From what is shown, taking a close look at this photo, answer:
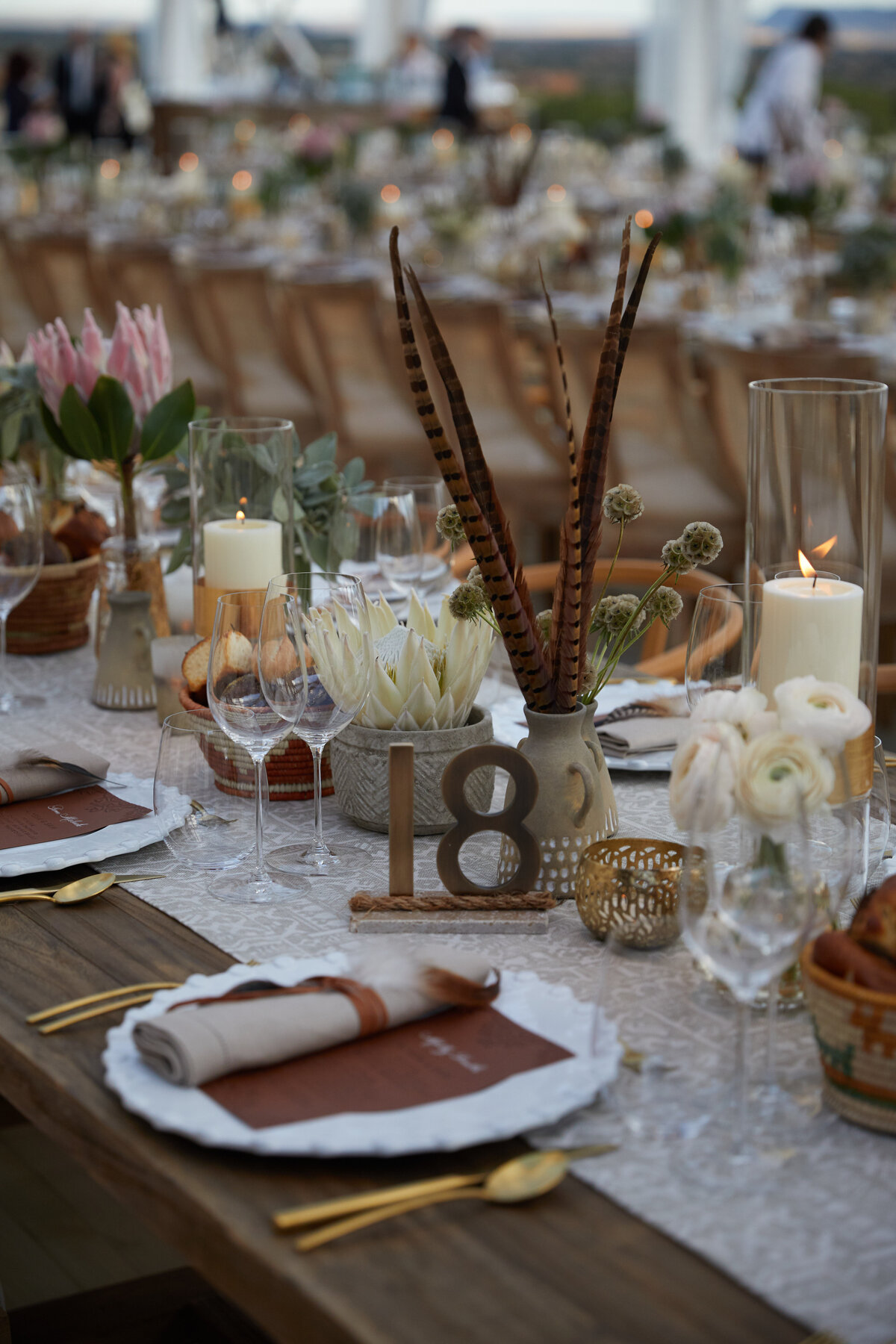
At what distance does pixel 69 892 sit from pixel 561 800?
1.31 ft

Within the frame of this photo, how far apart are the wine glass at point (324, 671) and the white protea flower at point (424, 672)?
0.03 m

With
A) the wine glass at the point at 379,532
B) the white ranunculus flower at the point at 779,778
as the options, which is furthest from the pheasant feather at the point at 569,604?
the wine glass at the point at 379,532

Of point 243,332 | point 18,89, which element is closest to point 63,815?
point 243,332

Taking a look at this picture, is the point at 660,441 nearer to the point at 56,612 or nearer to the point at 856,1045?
the point at 56,612

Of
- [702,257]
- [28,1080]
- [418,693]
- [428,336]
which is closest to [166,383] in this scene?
[418,693]

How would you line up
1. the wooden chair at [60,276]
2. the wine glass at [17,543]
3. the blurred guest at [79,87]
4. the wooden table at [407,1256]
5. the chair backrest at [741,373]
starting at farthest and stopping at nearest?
the blurred guest at [79,87], the wooden chair at [60,276], the chair backrest at [741,373], the wine glass at [17,543], the wooden table at [407,1256]

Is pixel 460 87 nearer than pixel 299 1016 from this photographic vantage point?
No

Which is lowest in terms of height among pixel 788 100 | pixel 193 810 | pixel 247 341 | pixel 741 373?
pixel 193 810

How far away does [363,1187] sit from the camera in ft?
2.93

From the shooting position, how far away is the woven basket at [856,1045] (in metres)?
0.92

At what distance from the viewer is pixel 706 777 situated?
962 mm

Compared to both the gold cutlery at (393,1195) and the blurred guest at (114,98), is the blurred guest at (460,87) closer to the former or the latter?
the blurred guest at (114,98)

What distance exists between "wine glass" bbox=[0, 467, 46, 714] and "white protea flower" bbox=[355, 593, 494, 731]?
1.62ft

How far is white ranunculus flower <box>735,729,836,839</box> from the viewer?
93cm
